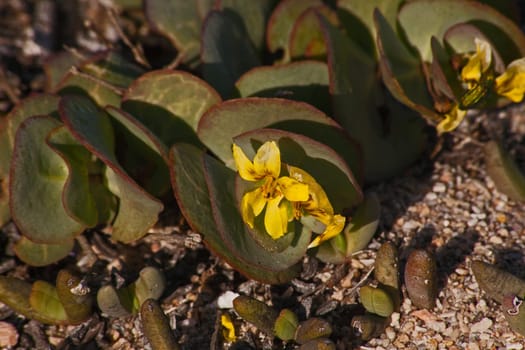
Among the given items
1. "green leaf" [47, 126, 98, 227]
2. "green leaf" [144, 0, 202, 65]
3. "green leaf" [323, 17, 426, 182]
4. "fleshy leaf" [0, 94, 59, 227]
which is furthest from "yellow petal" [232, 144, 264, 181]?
"green leaf" [144, 0, 202, 65]

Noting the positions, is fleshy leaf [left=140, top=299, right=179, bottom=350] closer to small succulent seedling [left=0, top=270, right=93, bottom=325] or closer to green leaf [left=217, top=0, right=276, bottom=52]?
small succulent seedling [left=0, top=270, right=93, bottom=325]

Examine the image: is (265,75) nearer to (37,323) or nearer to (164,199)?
(164,199)

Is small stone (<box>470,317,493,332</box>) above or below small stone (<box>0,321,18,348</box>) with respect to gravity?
above

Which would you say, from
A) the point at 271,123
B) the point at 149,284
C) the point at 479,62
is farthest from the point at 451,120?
the point at 149,284

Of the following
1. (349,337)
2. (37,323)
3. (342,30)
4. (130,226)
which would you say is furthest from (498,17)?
(37,323)

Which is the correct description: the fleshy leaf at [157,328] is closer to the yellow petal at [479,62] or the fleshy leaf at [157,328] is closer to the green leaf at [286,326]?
the green leaf at [286,326]

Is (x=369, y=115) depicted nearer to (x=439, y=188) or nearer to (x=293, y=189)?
(x=439, y=188)
